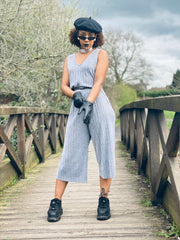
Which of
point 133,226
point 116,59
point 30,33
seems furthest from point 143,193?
point 116,59

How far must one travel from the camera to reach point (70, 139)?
263cm

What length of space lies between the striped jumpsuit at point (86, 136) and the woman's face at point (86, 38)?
10 cm

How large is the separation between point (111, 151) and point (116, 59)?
25.8 metres

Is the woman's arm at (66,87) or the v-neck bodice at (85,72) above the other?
the v-neck bodice at (85,72)

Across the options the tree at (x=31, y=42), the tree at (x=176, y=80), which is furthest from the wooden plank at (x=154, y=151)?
the tree at (x=31, y=42)

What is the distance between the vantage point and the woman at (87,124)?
2.55 metres

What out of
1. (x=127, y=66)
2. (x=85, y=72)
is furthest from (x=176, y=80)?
(x=127, y=66)

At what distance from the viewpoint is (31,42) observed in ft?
27.2

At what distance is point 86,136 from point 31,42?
6.27 metres

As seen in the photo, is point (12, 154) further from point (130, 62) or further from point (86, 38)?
point (130, 62)

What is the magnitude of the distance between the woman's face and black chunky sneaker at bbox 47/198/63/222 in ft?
4.46

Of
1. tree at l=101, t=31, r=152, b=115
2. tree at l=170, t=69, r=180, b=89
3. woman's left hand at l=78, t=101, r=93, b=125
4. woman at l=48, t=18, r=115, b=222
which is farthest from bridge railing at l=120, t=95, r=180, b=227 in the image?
tree at l=101, t=31, r=152, b=115

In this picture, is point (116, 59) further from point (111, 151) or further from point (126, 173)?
point (111, 151)

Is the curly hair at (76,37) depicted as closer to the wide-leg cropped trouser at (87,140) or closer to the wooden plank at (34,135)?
the wide-leg cropped trouser at (87,140)
